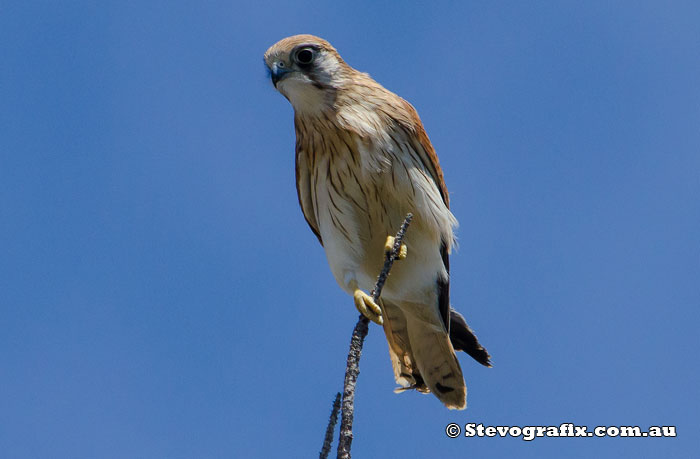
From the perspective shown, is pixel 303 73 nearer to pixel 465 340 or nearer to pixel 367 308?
pixel 367 308

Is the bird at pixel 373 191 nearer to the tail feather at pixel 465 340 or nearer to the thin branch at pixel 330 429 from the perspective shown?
the tail feather at pixel 465 340

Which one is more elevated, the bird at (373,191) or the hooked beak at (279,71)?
the hooked beak at (279,71)

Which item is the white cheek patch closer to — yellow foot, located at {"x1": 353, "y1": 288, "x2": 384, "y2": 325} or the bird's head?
the bird's head

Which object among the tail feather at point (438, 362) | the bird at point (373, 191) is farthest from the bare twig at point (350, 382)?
the tail feather at point (438, 362)

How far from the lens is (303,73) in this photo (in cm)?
475

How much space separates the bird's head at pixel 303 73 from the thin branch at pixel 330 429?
116 inches

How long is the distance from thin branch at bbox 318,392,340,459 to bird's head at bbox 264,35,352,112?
2.95m

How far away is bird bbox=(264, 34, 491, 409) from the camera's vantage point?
178 inches

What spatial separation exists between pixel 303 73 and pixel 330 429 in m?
3.24

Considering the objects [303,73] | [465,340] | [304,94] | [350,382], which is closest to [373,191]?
[304,94]

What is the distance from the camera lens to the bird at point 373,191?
4520 millimetres

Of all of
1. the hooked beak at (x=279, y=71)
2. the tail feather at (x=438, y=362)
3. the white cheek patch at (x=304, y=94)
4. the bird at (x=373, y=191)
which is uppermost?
the hooked beak at (x=279, y=71)

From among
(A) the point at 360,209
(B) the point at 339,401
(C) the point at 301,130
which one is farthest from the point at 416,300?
(B) the point at 339,401

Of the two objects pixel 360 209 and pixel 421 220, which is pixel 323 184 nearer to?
pixel 360 209
